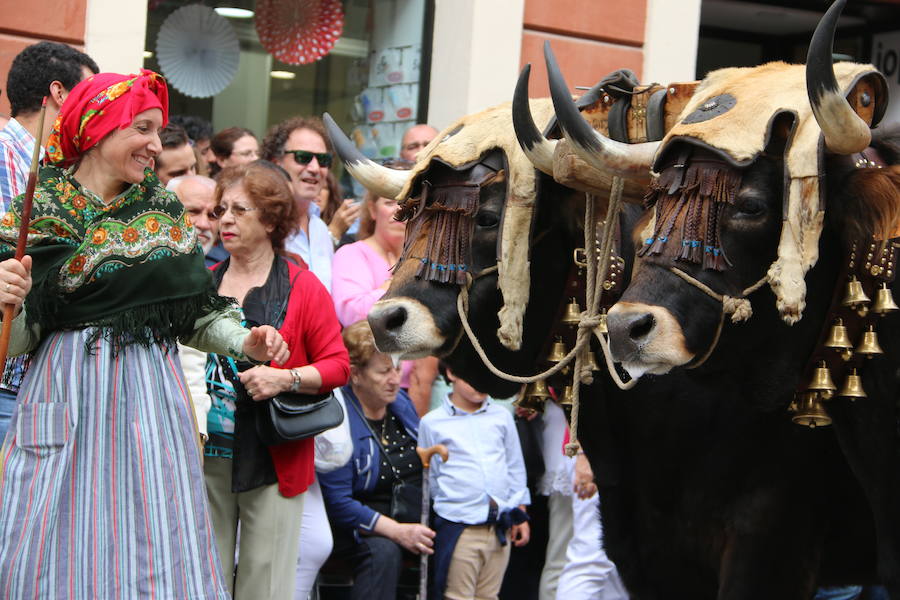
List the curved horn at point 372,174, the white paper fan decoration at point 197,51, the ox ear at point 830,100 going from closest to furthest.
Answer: the ox ear at point 830,100 → the curved horn at point 372,174 → the white paper fan decoration at point 197,51

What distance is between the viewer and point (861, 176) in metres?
3.54

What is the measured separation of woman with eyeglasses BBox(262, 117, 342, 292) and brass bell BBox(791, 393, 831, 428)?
2.76 metres

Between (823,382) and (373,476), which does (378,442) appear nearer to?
(373,476)

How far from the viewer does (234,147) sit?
6.72m

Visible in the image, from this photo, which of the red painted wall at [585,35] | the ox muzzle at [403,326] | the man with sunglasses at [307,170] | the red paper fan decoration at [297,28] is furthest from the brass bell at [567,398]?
the red paper fan decoration at [297,28]

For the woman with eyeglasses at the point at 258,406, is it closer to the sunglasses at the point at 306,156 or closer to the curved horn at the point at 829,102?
the sunglasses at the point at 306,156

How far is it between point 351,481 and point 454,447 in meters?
0.55

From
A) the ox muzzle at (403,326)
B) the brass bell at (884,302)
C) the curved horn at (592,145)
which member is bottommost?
the ox muzzle at (403,326)

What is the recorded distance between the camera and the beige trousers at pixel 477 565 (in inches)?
230

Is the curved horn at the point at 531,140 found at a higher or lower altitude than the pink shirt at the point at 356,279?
higher

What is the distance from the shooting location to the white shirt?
5941 mm

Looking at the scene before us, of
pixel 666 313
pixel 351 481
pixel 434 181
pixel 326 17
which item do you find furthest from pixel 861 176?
pixel 326 17

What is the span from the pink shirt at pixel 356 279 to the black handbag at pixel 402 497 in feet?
1.33

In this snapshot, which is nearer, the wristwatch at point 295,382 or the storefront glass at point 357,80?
the wristwatch at point 295,382
